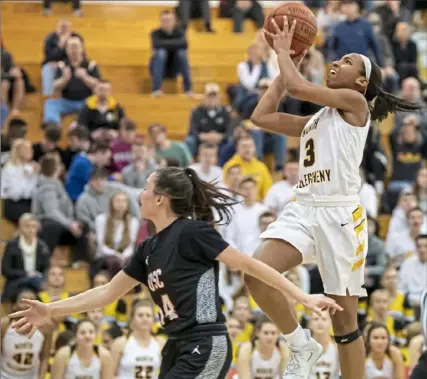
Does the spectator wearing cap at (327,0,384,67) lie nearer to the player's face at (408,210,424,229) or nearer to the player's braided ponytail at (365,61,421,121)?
the player's face at (408,210,424,229)

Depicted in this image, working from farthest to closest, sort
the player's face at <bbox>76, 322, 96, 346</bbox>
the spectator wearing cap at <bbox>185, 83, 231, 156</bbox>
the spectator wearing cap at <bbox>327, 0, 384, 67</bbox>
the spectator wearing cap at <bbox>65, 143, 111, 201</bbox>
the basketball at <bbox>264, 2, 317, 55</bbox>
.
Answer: the spectator wearing cap at <bbox>327, 0, 384, 67</bbox>, the spectator wearing cap at <bbox>185, 83, 231, 156</bbox>, the spectator wearing cap at <bbox>65, 143, 111, 201</bbox>, the player's face at <bbox>76, 322, 96, 346</bbox>, the basketball at <bbox>264, 2, 317, 55</bbox>

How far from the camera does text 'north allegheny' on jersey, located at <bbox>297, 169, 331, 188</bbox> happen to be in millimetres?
5930

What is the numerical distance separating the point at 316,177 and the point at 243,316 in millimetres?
4589

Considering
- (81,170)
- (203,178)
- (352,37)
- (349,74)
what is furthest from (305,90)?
(352,37)

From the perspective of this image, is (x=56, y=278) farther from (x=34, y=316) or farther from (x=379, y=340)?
(x=34, y=316)

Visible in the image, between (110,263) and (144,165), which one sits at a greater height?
(144,165)

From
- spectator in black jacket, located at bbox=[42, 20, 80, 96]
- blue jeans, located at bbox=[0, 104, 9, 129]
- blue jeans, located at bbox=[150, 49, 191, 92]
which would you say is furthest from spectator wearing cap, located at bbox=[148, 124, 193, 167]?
blue jeans, located at bbox=[150, 49, 191, 92]

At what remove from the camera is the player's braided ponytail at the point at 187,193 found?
552 centimetres

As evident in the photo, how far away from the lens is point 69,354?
371 inches

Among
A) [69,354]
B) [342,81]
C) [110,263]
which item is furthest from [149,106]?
[342,81]

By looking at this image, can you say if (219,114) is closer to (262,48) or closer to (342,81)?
(262,48)

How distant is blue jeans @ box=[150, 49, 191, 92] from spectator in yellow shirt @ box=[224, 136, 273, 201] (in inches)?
122

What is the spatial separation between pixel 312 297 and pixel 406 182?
913cm

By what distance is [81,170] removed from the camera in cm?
1251
